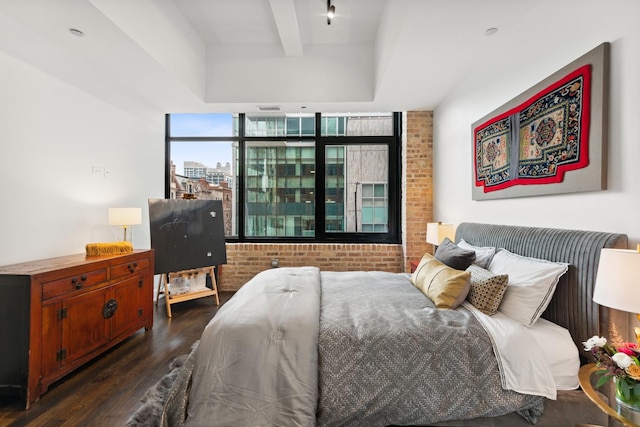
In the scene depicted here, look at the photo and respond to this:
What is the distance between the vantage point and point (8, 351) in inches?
76.9

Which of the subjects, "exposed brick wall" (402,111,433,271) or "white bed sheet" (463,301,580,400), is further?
"exposed brick wall" (402,111,433,271)

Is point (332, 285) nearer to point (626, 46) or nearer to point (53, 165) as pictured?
point (626, 46)

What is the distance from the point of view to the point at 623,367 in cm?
113

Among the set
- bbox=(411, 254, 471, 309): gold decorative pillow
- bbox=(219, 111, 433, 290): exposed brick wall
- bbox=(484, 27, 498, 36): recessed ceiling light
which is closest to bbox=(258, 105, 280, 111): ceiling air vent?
bbox=(219, 111, 433, 290): exposed brick wall

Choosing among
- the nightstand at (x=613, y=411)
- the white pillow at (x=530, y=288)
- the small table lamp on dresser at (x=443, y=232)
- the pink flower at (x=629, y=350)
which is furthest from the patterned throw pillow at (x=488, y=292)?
the small table lamp on dresser at (x=443, y=232)

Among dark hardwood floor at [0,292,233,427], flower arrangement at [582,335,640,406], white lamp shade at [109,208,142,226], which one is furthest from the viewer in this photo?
white lamp shade at [109,208,142,226]

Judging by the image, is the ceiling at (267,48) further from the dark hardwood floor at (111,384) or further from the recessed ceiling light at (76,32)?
the dark hardwood floor at (111,384)

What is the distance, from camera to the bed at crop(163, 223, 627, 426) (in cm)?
150

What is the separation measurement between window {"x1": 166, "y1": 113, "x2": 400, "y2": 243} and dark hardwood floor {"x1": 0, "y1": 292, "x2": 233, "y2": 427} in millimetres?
2033

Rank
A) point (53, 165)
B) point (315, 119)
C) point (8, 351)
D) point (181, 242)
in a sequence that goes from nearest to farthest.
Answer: point (8, 351), point (53, 165), point (181, 242), point (315, 119)

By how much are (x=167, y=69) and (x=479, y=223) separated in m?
3.45

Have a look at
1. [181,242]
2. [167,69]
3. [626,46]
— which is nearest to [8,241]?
[181,242]

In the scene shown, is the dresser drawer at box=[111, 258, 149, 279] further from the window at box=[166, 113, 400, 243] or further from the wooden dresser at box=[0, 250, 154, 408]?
the window at box=[166, 113, 400, 243]

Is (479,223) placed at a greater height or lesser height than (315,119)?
lesser
